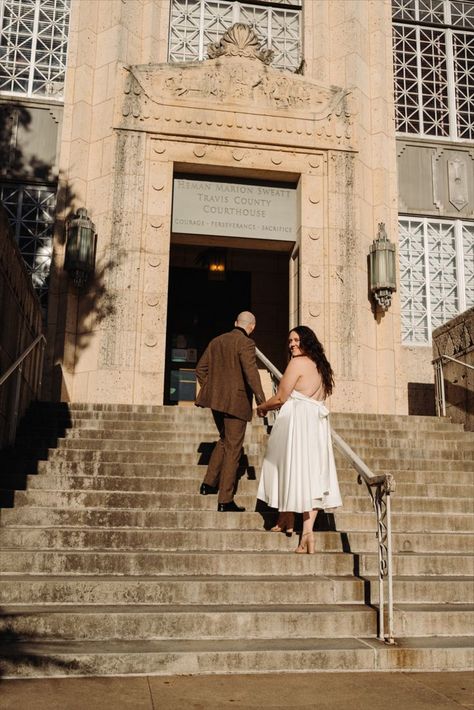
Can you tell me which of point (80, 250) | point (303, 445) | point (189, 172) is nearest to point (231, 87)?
point (189, 172)

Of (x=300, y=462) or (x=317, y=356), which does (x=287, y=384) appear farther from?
(x=300, y=462)

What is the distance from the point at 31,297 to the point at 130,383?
323 centimetres

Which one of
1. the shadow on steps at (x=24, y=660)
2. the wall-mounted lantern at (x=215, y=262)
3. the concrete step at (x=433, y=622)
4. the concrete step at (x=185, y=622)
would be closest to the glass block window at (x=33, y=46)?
the wall-mounted lantern at (x=215, y=262)

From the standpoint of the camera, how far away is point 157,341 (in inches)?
484

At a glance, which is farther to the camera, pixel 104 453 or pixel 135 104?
pixel 135 104

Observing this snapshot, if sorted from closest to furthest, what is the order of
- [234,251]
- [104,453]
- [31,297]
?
[104,453] < [31,297] < [234,251]

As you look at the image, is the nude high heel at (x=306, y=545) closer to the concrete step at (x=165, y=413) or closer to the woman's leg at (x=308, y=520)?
the woman's leg at (x=308, y=520)

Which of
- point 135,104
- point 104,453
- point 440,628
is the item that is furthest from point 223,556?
point 135,104

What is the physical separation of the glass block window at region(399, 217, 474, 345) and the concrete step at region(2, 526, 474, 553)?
8.33 meters

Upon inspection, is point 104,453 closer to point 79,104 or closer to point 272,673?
point 272,673

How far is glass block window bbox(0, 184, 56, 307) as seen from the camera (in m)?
13.1

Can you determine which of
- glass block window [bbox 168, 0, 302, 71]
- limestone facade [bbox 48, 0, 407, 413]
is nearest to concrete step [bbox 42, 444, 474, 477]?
A: limestone facade [bbox 48, 0, 407, 413]

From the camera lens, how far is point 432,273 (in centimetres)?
1444

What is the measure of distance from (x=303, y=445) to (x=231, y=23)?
479 inches
